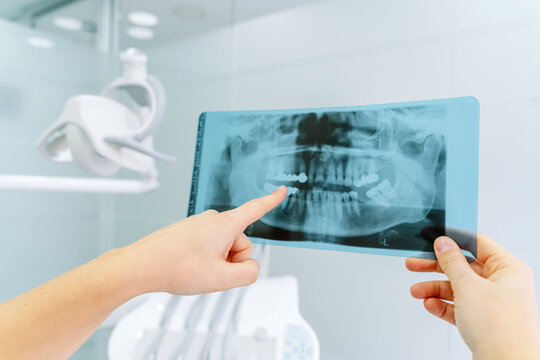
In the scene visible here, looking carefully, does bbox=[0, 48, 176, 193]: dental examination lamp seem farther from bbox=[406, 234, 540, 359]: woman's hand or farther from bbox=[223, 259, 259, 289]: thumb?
bbox=[406, 234, 540, 359]: woman's hand

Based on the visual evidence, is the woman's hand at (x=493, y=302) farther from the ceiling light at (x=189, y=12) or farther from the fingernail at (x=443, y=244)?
the ceiling light at (x=189, y=12)

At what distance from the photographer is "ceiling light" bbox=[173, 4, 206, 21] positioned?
52.0 inches

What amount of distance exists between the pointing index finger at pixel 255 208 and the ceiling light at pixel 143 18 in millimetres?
1012

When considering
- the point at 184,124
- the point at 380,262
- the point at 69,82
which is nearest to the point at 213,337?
the point at 380,262

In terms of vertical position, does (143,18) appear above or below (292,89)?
above

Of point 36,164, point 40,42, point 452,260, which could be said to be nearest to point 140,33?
point 40,42

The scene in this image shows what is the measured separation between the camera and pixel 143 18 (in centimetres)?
135

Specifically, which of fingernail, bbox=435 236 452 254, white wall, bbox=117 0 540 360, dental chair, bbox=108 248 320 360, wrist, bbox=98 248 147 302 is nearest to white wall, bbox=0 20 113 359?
white wall, bbox=117 0 540 360

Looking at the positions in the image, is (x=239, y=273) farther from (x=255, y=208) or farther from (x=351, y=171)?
(x=351, y=171)

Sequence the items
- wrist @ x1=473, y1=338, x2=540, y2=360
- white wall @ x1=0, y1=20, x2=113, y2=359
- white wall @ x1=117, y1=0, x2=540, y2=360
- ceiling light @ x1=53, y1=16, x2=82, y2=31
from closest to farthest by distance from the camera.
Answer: wrist @ x1=473, y1=338, x2=540, y2=360 < white wall @ x1=117, y1=0, x2=540, y2=360 < white wall @ x1=0, y1=20, x2=113, y2=359 < ceiling light @ x1=53, y1=16, x2=82, y2=31

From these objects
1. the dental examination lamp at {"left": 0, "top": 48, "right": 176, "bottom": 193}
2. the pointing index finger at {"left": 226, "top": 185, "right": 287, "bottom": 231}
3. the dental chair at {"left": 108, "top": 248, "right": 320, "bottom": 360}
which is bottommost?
the dental chair at {"left": 108, "top": 248, "right": 320, "bottom": 360}

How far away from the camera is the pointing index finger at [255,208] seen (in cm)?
55

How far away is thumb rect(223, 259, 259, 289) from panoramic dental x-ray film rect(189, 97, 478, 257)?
94 millimetres

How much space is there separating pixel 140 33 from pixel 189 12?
0.19 metres
